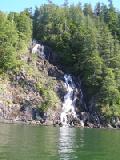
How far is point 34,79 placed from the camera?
314ft

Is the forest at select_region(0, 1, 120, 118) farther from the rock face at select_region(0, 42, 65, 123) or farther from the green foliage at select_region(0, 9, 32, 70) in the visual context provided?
the rock face at select_region(0, 42, 65, 123)

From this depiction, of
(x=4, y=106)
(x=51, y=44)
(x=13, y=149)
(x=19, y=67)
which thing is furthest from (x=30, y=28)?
(x=13, y=149)

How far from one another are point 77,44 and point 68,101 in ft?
79.4

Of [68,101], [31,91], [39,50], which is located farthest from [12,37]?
[68,101]

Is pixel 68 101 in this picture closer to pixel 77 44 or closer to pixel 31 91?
pixel 31 91

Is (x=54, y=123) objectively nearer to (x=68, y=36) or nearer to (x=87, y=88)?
(x=87, y=88)

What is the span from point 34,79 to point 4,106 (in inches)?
510

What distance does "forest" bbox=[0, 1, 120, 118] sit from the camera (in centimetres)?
9925

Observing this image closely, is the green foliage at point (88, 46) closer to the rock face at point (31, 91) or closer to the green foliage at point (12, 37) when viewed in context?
the green foliage at point (12, 37)

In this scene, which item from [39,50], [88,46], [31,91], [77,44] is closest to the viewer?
[31,91]

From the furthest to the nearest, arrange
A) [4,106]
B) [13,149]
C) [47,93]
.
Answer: [47,93] → [4,106] → [13,149]

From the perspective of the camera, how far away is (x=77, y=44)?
116m

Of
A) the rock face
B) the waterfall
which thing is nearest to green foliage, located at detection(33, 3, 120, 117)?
the waterfall

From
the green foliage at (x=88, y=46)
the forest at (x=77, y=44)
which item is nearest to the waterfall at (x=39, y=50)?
the forest at (x=77, y=44)
